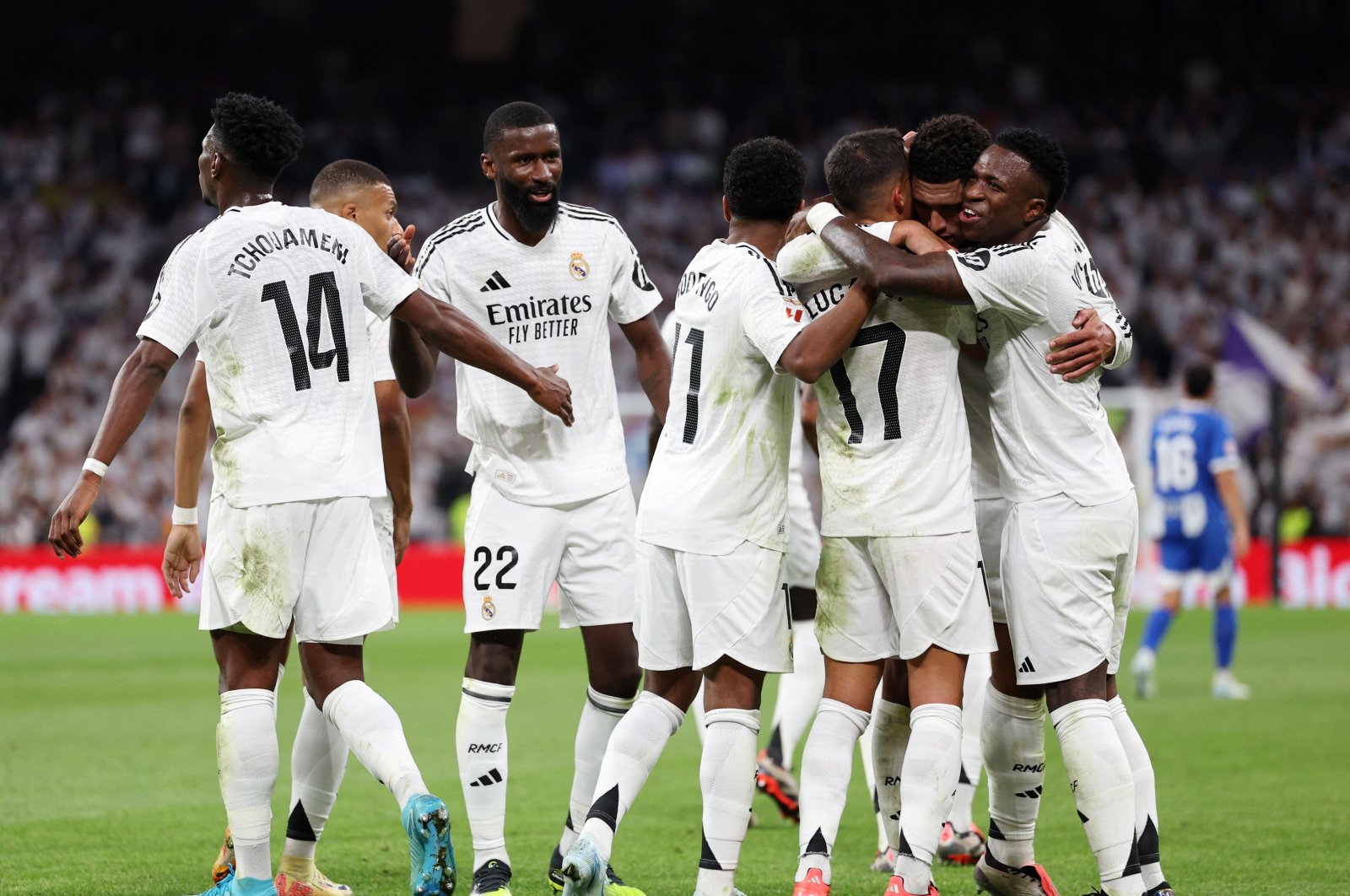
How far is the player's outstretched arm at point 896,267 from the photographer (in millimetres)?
4598

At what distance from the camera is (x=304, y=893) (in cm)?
546

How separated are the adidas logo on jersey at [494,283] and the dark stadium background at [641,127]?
1743 cm

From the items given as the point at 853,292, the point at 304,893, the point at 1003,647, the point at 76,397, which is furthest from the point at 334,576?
the point at 76,397

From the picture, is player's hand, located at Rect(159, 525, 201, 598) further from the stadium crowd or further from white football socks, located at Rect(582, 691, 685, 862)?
the stadium crowd

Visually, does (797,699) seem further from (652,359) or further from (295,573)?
(295,573)

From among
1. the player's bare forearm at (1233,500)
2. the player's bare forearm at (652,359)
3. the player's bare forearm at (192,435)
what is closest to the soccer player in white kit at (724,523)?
the player's bare forearm at (652,359)

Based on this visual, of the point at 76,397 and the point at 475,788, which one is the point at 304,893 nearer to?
the point at 475,788

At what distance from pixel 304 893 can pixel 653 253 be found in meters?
22.0

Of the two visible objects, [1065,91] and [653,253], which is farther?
[1065,91]

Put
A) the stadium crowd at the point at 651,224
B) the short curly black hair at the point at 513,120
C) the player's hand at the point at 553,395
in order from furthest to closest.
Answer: the stadium crowd at the point at 651,224 < the short curly black hair at the point at 513,120 < the player's hand at the point at 553,395

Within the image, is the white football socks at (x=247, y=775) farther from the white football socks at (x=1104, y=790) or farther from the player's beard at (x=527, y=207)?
the white football socks at (x=1104, y=790)

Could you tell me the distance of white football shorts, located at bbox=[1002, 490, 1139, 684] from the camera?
4.85 metres

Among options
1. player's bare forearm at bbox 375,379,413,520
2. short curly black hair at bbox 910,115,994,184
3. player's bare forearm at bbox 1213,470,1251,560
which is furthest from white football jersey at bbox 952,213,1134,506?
player's bare forearm at bbox 1213,470,1251,560

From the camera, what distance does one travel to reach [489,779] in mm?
5297
